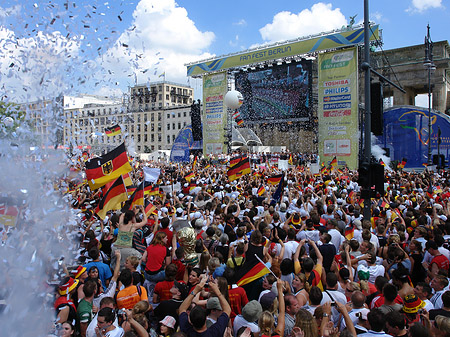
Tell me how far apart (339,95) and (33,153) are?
92.7 ft

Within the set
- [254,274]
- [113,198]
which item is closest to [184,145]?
[113,198]

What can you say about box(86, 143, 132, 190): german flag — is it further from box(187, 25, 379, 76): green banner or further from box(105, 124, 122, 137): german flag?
box(187, 25, 379, 76): green banner

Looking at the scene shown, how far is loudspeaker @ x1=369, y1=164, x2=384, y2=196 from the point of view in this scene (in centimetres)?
839

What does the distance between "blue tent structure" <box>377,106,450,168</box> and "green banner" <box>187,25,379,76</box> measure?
23.7ft

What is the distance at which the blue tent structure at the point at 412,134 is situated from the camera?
2958 cm

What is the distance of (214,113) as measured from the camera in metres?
38.5

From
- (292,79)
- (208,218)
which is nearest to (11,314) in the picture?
(208,218)

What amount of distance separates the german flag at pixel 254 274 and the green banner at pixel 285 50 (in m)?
28.0

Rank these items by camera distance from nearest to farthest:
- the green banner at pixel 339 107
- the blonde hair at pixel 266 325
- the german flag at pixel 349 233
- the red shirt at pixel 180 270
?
the blonde hair at pixel 266 325, the red shirt at pixel 180 270, the german flag at pixel 349 233, the green banner at pixel 339 107

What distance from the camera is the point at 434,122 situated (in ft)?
97.7

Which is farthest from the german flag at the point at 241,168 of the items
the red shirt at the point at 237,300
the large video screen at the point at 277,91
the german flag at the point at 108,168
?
the large video screen at the point at 277,91

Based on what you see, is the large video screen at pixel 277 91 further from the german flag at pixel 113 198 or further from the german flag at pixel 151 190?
the german flag at pixel 113 198

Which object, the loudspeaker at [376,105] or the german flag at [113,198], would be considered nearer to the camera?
the german flag at [113,198]

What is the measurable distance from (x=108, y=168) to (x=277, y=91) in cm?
3439
